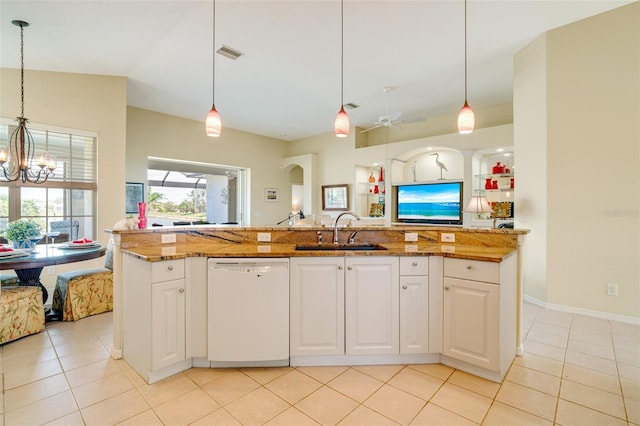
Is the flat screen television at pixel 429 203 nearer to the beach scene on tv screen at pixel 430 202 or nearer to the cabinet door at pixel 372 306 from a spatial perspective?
the beach scene on tv screen at pixel 430 202

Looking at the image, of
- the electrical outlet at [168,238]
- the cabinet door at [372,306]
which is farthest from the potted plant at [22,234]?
the cabinet door at [372,306]

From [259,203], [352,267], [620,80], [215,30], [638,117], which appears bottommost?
[352,267]

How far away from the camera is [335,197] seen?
23.9ft

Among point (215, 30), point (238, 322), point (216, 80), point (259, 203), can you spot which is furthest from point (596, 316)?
point (259, 203)

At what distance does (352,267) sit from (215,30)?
2907 millimetres

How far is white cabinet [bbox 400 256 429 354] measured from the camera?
2164 millimetres

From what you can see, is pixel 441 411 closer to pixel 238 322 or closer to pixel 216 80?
pixel 238 322

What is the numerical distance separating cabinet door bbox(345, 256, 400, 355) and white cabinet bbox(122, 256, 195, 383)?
1218mm

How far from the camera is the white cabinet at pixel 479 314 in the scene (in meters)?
1.95

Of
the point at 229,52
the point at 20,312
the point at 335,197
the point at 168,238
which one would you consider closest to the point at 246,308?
the point at 168,238

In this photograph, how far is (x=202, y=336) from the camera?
2111 mm

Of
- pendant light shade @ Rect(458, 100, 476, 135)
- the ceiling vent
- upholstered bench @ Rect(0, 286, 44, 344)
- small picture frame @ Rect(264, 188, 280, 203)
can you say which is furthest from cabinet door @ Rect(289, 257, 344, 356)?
small picture frame @ Rect(264, 188, 280, 203)

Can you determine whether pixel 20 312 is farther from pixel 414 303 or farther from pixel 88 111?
pixel 414 303

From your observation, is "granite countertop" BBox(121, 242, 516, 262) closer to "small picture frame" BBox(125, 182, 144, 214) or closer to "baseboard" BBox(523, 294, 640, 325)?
"baseboard" BBox(523, 294, 640, 325)
